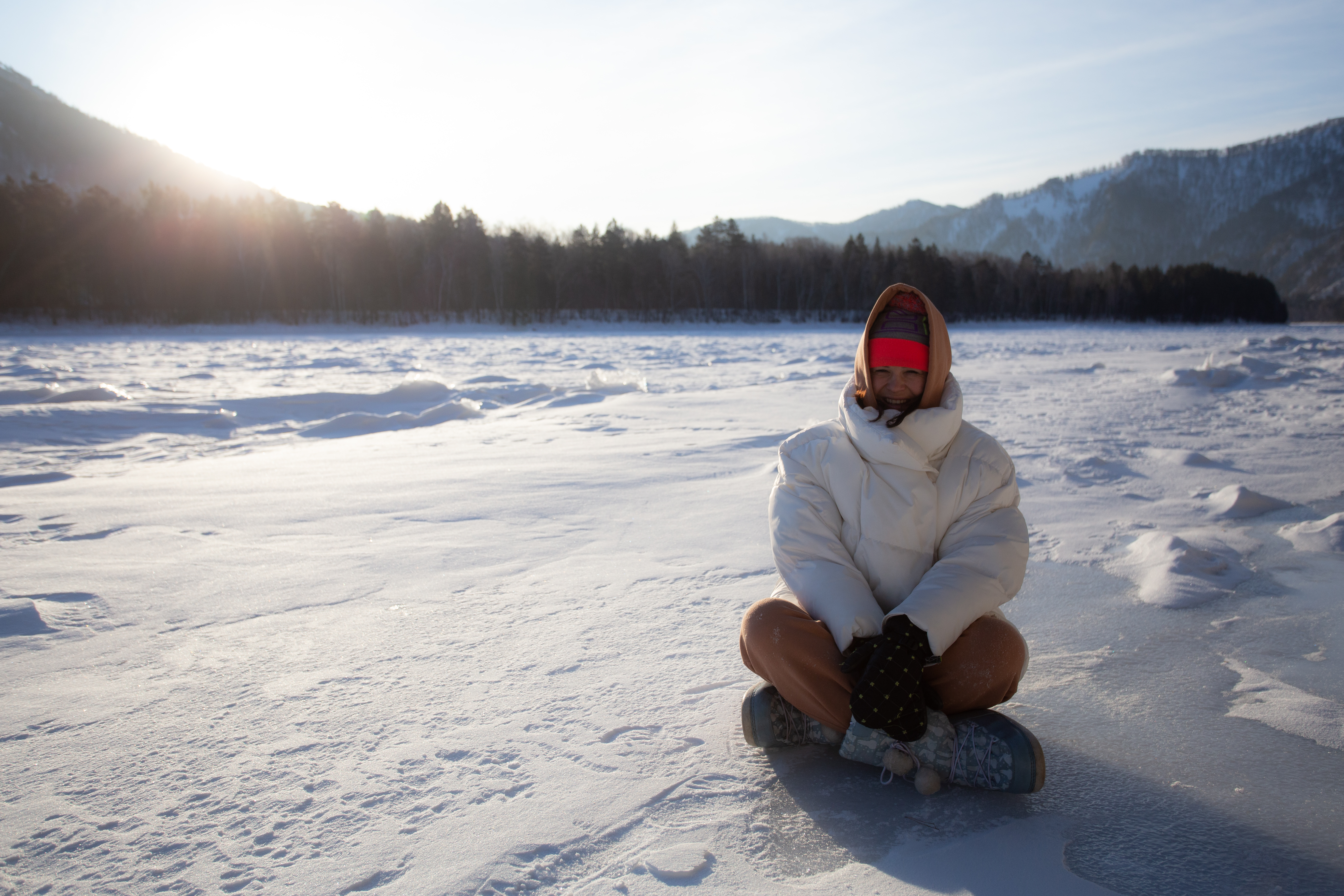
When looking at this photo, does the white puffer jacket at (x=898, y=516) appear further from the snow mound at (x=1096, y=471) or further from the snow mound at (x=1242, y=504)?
the snow mound at (x=1096, y=471)

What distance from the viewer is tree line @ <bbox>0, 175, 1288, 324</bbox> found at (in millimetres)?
32062

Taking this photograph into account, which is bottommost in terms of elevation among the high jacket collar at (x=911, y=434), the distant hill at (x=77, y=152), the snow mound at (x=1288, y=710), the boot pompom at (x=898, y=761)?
the snow mound at (x=1288, y=710)

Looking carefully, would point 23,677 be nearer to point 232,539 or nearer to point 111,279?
point 232,539

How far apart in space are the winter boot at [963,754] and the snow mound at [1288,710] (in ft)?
2.49

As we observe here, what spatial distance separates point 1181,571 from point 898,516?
1880 mm

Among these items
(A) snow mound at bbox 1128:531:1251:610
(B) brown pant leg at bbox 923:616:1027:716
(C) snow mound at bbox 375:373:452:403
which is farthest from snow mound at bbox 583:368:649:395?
(B) brown pant leg at bbox 923:616:1027:716

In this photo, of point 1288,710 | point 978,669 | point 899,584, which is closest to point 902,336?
point 899,584

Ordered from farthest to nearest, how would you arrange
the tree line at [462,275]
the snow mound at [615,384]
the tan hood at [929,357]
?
the tree line at [462,275], the snow mound at [615,384], the tan hood at [929,357]

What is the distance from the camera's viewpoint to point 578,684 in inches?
76.4

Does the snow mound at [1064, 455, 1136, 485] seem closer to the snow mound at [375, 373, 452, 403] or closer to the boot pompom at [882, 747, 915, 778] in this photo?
the boot pompom at [882, 747, 915, 778]

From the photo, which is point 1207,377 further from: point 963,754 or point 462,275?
point 462,275

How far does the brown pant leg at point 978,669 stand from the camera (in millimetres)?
1511

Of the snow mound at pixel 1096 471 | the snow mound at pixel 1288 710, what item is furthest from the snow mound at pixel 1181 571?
the snow mound at pixel 1096 471

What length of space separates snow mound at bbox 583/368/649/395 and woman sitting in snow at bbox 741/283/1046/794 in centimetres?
768
